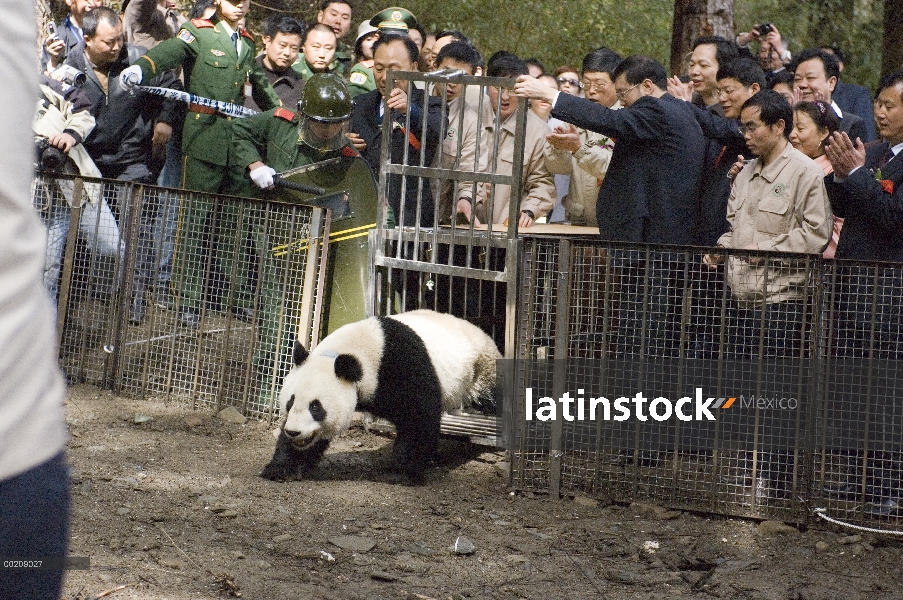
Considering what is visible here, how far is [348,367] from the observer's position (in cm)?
562

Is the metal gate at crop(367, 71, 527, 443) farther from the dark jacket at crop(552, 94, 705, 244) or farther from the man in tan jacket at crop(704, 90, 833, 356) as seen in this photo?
the man in tan jacket at crop(704, 90, 833, 356)

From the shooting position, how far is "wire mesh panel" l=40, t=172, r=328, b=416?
22.1 feet

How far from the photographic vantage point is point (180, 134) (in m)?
8.66

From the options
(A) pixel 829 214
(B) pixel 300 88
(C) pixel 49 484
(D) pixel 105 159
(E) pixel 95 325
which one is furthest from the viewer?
(B) pixel 300 88

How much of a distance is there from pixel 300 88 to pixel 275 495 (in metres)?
4.35

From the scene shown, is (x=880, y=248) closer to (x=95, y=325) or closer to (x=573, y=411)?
(x=573, y=411)

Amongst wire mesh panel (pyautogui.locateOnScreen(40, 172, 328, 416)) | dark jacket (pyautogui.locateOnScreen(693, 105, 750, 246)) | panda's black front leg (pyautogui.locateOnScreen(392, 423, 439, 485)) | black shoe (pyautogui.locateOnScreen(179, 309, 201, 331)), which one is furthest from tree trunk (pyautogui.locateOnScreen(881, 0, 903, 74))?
black shoe (pyautogui.locateOnScreen(179, 309, 201, 331))

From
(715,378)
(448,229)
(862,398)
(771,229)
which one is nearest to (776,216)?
(771,229)

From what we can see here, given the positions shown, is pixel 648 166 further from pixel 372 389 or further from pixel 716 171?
pixel 372 389

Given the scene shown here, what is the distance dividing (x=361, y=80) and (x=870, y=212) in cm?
443

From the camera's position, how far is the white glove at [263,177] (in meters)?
→ 7.00

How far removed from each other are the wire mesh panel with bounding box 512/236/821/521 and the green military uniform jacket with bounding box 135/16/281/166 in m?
3.48

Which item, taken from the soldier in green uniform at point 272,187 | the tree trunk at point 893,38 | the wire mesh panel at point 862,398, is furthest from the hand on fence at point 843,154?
the tree trunk at point 893,38

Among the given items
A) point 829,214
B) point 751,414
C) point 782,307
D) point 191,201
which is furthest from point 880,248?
point 191,201
